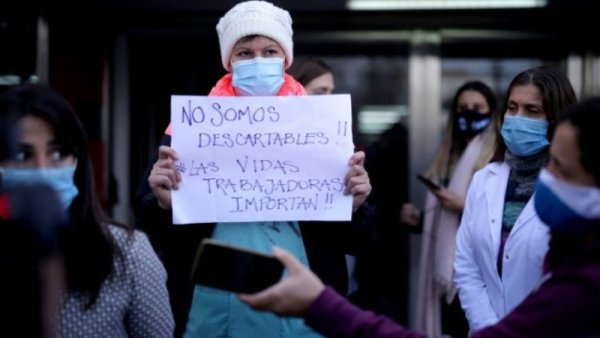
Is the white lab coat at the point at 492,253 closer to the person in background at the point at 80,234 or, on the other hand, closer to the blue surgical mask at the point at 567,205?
the blue surgical mask at the point at 567,205

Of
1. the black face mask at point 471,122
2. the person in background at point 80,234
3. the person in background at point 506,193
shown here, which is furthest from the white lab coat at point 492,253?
the black face mask at point 471,122

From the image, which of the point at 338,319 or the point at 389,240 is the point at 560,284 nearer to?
the point at 338,319

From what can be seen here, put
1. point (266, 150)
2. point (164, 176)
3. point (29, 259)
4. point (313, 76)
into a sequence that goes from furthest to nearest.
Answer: point (313, 76) < point (266, 150) < point (164, 176) < point (29, 259)

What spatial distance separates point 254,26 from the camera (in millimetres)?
3129

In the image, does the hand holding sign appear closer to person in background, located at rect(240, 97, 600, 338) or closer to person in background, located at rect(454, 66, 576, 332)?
person in background, located at rect(240, 97, 600, 338)

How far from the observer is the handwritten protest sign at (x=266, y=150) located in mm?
3006

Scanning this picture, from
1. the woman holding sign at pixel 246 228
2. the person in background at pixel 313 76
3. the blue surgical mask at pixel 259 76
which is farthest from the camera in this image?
the person in background at pixel 313 76

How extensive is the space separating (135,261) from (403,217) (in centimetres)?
379

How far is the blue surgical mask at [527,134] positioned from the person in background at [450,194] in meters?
1.44

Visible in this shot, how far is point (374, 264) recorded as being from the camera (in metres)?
6.96

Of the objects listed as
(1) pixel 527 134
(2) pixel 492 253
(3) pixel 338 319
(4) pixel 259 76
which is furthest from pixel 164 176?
(1) pixel 527 134

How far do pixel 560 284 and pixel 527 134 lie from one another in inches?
47.4

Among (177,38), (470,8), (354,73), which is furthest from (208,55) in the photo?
(470,8)

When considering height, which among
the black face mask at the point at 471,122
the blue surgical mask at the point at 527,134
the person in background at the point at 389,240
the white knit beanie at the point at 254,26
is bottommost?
the person in background at the point at 389,240
